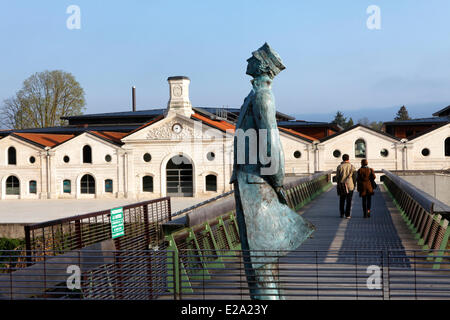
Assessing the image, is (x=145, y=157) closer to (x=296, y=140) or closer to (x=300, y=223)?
(x=296, y=140)

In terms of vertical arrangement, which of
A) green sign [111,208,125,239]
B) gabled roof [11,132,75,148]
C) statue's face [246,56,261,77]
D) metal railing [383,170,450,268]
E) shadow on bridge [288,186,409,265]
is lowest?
shadow on bridge [288,186,409,265]

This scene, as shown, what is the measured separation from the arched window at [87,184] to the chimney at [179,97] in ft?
28.7

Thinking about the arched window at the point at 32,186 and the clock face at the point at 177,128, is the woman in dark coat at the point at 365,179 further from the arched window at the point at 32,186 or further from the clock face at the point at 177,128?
the arched window at the point at 32,186

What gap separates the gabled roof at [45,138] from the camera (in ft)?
165

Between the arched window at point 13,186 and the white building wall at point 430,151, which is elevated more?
the white building wall at point 430,151

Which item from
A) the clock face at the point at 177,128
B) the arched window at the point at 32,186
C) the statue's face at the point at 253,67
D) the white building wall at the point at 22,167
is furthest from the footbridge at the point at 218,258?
the arched window at the point at 32,186

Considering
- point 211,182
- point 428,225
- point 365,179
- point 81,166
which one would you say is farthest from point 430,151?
point 428,225

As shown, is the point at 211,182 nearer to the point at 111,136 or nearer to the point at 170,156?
the point at 170,156

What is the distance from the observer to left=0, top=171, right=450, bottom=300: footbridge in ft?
20.5

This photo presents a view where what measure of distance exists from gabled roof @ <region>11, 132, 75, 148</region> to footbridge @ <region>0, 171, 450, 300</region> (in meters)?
35.8

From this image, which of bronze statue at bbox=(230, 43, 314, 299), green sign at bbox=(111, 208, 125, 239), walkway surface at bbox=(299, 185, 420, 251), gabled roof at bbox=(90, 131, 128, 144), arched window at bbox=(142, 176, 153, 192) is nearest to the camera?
bronze statue at bbox=(230, 43, 314, 299)

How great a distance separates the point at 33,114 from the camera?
2564 inches

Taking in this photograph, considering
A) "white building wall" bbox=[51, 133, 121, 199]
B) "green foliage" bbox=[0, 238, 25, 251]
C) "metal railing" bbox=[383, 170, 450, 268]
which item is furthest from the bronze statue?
"white building wall" bbox=[51, 133, 121, 199]

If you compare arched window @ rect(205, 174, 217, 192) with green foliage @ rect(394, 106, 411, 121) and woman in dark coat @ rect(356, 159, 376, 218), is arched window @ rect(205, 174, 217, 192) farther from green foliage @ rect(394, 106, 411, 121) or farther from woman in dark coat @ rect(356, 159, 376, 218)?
green foliage @ rect(394, 106, 411, 121)
